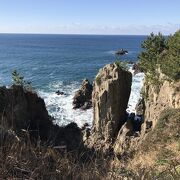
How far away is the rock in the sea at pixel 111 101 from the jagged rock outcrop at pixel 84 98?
67.1 feet

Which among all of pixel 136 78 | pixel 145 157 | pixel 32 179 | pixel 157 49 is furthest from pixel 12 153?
pixel 136 78

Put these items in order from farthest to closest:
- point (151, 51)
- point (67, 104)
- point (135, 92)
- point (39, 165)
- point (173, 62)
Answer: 1. point (135, 92)
2. point (67, 104)
3. point (151, 51)
4. point (173, 62)
5. point (39, 165)

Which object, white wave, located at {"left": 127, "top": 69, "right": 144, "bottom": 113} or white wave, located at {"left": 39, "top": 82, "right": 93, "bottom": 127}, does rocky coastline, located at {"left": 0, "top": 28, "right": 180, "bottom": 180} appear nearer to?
white wave, located at {"left": 127, "top": 69, "right": 144, "bottom": 113}

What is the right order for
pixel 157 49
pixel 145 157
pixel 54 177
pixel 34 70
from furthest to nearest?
pixel 34 70 → pixel 157 49 → pixel 145 157 → pixel 54 177

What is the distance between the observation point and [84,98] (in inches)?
2913

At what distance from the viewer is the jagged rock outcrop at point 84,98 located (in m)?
71.2

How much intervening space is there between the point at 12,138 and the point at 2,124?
457mm

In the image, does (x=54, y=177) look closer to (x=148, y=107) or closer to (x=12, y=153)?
(x=12, y=153)

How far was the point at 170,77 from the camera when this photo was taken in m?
42.2

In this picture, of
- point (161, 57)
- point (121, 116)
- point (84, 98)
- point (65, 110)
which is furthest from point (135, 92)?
point (121, 116)

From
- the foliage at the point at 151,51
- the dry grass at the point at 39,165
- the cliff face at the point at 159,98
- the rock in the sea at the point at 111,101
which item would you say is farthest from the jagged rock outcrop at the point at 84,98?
the dry grass at the point at 39,165

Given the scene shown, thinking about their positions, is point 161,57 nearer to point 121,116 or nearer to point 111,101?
point 111,101

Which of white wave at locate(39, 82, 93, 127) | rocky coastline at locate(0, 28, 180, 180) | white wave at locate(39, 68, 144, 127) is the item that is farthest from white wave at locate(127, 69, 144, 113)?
white wave at locate(39, 82, 93, 127)

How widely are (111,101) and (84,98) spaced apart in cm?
2587
